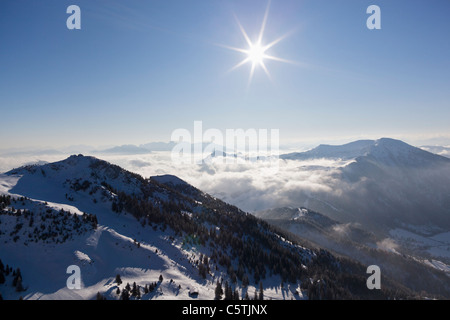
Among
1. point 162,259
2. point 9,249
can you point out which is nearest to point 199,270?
point 162,259

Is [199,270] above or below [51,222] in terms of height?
below

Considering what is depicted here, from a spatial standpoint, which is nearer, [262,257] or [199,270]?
[199,270]
